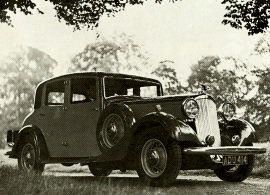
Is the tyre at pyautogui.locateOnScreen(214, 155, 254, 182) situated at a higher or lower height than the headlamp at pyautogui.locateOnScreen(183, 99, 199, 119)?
lower

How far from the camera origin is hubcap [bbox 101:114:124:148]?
752cm

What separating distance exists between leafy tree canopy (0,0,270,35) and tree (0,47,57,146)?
26.3 meters

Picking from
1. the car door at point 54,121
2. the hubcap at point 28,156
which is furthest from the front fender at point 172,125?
the hubcap at point 28,156

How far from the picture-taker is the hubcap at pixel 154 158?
6.87 meters

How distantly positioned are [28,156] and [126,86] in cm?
237

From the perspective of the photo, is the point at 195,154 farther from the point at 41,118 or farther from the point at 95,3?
the point at 95,3

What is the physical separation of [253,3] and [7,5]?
5597mm

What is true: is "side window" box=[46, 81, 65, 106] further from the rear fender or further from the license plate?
the license plate

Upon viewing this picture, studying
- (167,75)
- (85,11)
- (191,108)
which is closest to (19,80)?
(167,75)

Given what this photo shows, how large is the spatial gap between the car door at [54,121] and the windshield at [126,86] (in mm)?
948

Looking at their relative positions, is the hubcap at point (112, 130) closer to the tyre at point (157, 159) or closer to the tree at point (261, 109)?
the tyre at point (157, 159)

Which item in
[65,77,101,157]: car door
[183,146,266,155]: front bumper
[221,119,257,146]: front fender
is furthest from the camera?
[65,77,101,157]: car door

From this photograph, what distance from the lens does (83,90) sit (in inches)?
347

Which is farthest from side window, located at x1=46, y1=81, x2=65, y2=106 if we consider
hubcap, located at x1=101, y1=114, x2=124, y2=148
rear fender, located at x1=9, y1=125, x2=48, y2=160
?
hubcap, located at x1=101, y1=114, x2=124, y2=148
